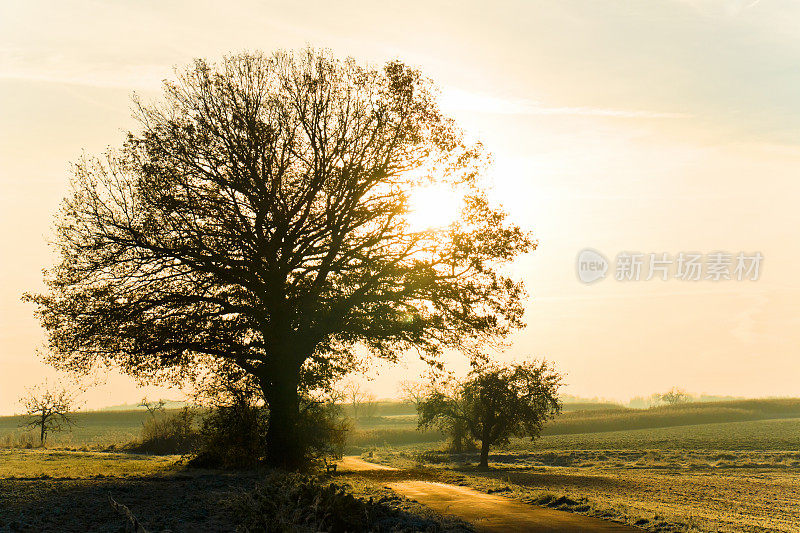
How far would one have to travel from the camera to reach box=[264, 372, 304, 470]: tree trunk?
28.2 m

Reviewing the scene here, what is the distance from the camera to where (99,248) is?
2747 centimetres

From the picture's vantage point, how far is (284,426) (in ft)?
93.1

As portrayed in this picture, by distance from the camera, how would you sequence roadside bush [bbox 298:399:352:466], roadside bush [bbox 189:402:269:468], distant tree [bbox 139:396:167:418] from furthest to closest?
distant tree [bbox 139:396:167:418] < roadside bush [bbox 298:399:352:466] < roadside bush [bbox 189:402:269:468]

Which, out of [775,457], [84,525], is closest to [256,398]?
[84,525]

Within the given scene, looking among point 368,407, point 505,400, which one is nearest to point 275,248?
point 505,400

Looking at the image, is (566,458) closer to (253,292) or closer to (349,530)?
(253,292)

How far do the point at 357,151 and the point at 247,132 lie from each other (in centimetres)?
448

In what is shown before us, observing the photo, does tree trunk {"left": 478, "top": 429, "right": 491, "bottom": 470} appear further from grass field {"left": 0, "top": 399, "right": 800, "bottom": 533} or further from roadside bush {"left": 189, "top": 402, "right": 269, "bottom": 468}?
roadside bush {"left": 189, "top": 402, "right": 269, "bottom": 468}

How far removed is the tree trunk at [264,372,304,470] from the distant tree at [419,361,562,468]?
20166mm

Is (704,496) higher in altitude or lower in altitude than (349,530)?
lower

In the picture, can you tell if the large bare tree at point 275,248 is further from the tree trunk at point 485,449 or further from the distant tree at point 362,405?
the distant tree at point 362,405

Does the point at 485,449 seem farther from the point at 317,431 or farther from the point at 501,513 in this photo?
the point at 501,513

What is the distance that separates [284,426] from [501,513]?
40.2 feet

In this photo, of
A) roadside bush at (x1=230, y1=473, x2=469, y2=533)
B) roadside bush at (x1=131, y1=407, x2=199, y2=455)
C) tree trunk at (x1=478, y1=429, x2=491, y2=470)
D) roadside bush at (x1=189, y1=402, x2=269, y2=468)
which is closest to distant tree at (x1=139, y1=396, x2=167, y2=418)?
roadside bush at (x1=131, y1=407, x2=199, y2=455)
